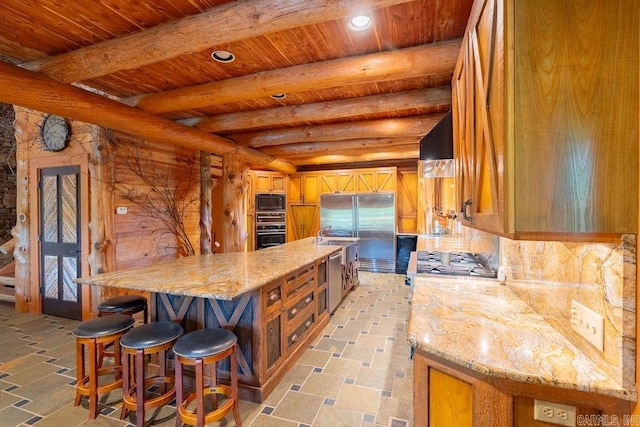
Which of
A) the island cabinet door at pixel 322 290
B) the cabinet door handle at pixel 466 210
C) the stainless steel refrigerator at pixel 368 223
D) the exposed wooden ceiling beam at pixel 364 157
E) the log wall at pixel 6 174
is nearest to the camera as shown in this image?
the cabinet door handle at pixel 466 210

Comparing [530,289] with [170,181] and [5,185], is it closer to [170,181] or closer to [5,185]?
[170,181]

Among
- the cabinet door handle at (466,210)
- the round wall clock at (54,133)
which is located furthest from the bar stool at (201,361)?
the round wall clock at (54,133)

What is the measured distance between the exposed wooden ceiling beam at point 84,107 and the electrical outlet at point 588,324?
3705 mm

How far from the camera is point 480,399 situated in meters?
1.05

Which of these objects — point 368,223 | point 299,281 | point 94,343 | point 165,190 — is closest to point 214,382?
point 94,343

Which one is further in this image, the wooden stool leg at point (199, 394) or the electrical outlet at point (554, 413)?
the wooden stool leg at point (199, 394)

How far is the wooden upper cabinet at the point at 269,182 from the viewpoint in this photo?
6.61m

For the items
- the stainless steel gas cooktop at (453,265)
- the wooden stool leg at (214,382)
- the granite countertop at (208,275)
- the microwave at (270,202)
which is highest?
the microwave at (270,202)

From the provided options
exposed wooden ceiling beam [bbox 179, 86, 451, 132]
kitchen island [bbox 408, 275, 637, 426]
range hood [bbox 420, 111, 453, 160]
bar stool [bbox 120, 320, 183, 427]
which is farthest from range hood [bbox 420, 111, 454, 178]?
bar stool [bbox 120, 320, 183, 427]

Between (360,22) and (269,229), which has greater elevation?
(360,22)

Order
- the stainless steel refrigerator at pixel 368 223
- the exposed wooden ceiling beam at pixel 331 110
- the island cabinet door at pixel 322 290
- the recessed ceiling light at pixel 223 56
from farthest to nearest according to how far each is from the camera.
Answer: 1. the stainless steel refrigerator at pixel 368 223
2. the island cabinet door at pixel 322 290
3. the exposed wooden ceiling beam at pixel 331 110
4. the recessed ceiling light at pixel 223 56

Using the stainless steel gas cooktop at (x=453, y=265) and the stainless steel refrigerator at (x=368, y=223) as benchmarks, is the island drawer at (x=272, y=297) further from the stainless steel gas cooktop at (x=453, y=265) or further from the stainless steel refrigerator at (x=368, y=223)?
the stainless steel refrigerator at (x=368, y=223)

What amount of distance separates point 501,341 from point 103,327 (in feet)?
7.88

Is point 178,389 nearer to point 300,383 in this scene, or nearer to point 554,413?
point 300,383
